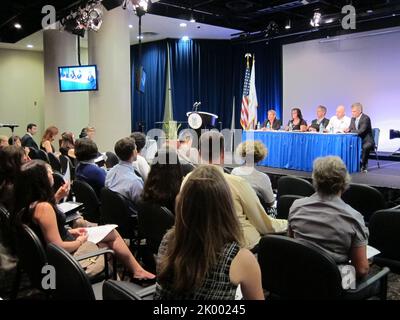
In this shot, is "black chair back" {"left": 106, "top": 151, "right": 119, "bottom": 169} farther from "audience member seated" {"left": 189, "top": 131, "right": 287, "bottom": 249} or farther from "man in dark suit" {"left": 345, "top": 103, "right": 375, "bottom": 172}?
"man in dark suit" {"left": 345, "top": 103, "right": 375, "bottom": 172}

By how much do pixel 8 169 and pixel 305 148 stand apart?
5.59 metres

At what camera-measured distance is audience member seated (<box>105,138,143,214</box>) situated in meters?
3.40

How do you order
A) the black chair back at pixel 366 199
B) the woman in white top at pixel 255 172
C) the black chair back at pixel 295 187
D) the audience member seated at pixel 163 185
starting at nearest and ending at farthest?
the audience member seated at pixel 163 185
the woman in white top at pixel 255 172
the black chair back at pixel 366 199
the black chair back at pixel 295 187

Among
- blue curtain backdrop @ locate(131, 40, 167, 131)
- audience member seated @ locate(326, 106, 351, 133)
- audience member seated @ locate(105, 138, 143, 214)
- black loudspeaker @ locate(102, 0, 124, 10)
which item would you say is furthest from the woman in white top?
blue curtain backdrop @ locate(131, 40, 167, 131)

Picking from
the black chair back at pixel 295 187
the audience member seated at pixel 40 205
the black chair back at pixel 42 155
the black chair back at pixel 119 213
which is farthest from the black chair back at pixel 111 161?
the audience member seated at pixel 40 205

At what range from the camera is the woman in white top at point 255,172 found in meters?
3.06

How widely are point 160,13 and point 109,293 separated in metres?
8.18

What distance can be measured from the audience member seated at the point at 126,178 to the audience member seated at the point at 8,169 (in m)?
0.75

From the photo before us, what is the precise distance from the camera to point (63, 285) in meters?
1.70

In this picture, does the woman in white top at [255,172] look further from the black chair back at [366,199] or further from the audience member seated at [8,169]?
the audience member seated at [8,169]

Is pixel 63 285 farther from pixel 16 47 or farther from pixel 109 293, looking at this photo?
pixel 16 47

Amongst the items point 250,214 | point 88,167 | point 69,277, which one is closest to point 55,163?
point 88,167

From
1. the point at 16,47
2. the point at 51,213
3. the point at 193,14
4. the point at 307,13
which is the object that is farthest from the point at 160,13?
the point at 51,213

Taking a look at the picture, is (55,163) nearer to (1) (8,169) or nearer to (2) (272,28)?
(1) (8,169)
